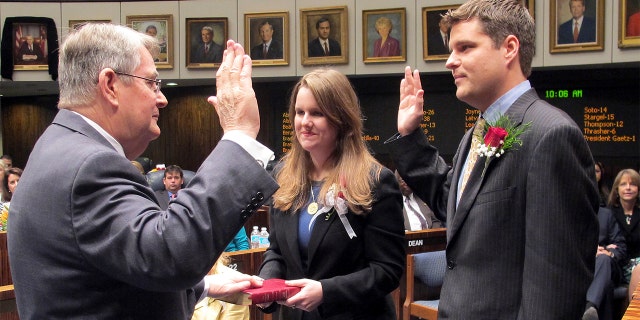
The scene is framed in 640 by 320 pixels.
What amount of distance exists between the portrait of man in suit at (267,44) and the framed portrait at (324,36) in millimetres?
468

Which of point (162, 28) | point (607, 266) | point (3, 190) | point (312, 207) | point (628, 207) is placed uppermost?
point (162, 28)

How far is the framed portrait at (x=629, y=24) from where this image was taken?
380 inches

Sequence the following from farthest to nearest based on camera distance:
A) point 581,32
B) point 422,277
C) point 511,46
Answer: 1. point 581,32
2. point 422,277
3. point 511,46

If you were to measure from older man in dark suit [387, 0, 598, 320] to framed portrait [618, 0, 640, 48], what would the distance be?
8.43 m

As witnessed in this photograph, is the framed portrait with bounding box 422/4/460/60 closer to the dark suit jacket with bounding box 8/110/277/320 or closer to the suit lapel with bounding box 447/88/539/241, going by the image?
the suit lapel with bounding box 447/88/539/241

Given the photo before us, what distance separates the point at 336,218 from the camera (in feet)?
8.83

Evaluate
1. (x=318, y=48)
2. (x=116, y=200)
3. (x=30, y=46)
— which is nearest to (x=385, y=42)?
(x=318, y=48)

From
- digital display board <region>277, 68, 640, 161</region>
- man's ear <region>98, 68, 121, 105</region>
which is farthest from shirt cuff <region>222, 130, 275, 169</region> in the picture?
digital display board <region>277, 68, 640, 161</region>

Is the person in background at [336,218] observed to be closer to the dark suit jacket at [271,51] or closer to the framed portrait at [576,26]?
the framed portrait at [576,26]

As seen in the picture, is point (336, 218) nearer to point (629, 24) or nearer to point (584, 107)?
point (629, 24)

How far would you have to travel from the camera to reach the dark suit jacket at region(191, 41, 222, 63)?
1288cm

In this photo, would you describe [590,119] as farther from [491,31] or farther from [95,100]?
[95,100]

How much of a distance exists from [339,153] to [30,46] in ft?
39.3

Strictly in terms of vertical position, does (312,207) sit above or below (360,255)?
above
